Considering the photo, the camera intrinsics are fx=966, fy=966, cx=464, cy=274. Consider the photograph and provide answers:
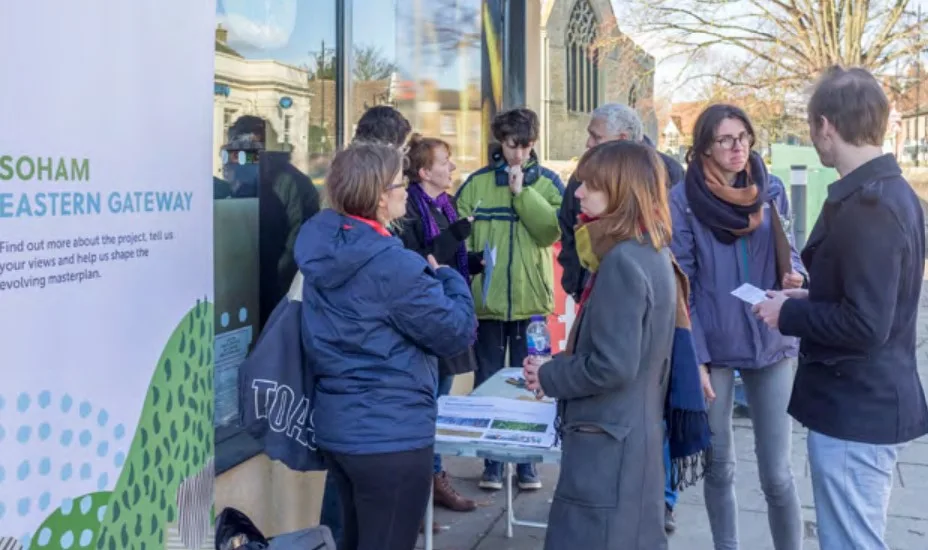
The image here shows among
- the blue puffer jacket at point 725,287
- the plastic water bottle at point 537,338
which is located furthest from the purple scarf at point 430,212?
the blue puffer jacket at point 725,287

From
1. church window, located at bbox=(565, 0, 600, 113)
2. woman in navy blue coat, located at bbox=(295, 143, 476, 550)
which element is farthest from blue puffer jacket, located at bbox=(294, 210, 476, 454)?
church window, located at bbox=(565, 0, 600, 113)

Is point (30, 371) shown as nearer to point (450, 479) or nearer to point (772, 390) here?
point (772, 390)

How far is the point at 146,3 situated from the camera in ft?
7.96

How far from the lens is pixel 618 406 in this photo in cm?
270

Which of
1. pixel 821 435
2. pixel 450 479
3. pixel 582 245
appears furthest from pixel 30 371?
pixel 450 479

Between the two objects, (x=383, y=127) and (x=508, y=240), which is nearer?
(x=383, y=127)

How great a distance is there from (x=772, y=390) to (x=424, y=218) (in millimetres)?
1650

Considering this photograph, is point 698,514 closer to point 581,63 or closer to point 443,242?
point 443,242

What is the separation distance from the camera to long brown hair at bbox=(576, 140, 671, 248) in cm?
270

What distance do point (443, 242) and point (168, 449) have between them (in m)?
1.67

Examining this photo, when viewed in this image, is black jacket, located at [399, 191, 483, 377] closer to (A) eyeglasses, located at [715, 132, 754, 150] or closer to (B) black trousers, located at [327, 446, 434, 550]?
(A) eyeglasses, located at [715, 132, 754, 150]

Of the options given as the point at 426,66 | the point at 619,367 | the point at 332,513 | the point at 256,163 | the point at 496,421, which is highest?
the point at 426,66

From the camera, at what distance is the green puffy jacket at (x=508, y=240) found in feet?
16.9

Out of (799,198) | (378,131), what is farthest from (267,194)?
(799,198)
